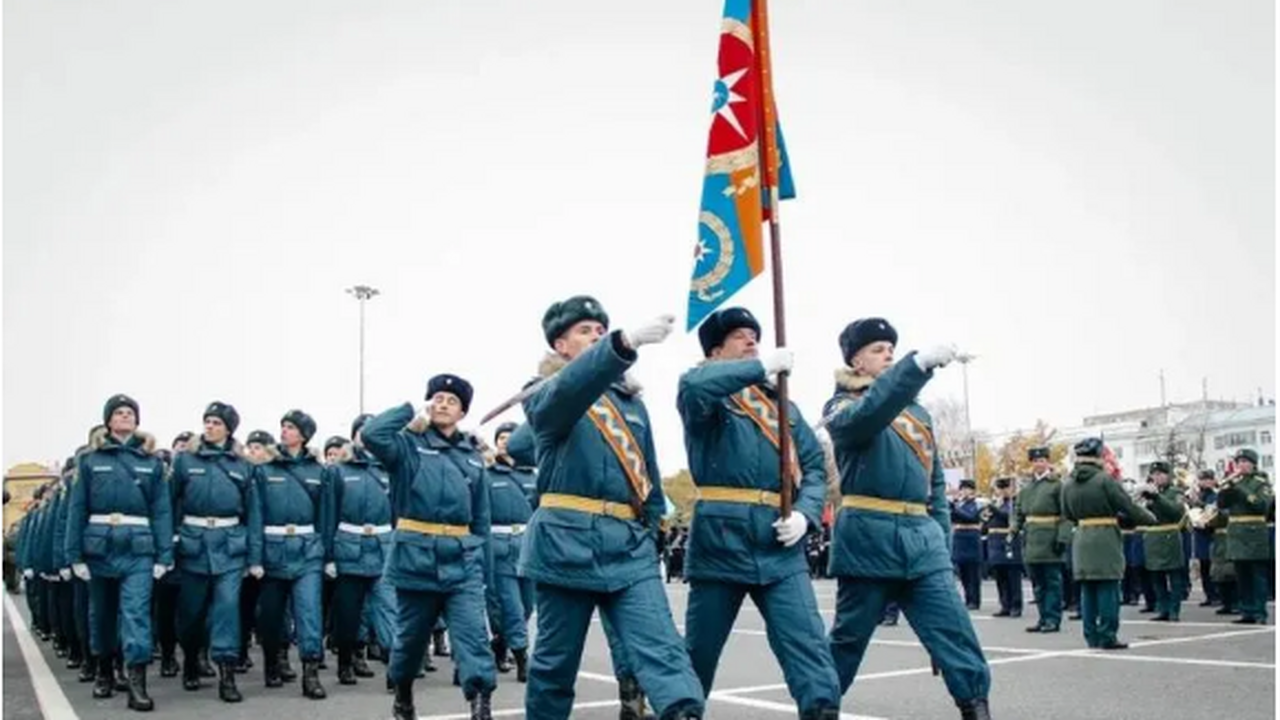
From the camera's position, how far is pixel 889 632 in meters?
14.9

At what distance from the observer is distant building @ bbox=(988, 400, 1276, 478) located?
106 meters

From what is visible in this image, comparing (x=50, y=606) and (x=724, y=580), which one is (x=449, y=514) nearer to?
(x=724, y=580)

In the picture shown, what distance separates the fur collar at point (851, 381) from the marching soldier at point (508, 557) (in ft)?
11.4

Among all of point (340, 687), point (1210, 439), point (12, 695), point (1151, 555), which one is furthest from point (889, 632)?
Answer: point (1210, 439)

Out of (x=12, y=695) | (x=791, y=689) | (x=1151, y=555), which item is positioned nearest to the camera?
(x=791, y=689)

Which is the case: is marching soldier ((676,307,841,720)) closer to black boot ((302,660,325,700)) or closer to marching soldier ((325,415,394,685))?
black boot ((302,660,325,700))

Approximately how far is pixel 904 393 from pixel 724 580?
120cm

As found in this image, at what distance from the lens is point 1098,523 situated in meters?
13.0

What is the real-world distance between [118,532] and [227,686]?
4.50ft

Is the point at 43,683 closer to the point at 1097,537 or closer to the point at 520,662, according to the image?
the point at 520,662

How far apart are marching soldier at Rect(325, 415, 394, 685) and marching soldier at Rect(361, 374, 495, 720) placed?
210 centimetres

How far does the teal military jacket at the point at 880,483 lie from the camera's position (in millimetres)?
6445

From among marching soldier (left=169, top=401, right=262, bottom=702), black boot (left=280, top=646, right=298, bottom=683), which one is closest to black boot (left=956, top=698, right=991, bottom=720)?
marching soldier (left=169, top=401, right=262, bottom=702)

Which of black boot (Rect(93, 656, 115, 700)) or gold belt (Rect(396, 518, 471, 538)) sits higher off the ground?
gold belt (Rect(396, 518, 471, 538))
